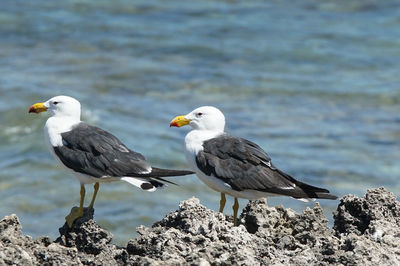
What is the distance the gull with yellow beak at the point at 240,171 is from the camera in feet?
22.8

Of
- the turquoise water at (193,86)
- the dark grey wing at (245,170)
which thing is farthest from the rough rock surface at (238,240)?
the turquoise water at (193,86)

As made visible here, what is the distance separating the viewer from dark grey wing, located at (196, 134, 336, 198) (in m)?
6.94

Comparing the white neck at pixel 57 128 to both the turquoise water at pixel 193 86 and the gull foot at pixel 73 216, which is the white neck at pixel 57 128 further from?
the turquoise water at pixel 193 86

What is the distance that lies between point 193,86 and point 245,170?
9.03 meters

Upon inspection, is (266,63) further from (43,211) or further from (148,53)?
(43,211)

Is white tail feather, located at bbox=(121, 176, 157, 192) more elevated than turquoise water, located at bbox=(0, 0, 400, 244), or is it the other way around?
white tail feather, located at bbox=(121, 176, 157, 192)

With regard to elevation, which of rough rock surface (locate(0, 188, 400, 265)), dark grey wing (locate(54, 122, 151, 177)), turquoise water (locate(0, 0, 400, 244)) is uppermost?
dark grey wing (locate(54, 122, 151, 177))

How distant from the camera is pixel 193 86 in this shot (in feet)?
52.3

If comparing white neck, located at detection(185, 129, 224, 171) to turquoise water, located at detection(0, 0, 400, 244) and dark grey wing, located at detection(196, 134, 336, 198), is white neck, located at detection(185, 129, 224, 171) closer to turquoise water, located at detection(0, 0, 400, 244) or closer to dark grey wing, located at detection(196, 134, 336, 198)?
dark grey wing, located at detection(196, 134, 336, 198)

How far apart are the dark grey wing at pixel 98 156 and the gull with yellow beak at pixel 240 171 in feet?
1.62

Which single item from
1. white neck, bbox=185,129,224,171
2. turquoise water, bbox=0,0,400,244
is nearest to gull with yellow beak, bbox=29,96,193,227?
white neck, bbox=185,129,224,171

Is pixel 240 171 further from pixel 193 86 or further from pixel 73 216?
pixel 193 86

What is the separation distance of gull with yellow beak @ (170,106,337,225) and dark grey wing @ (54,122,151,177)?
0.49 metres

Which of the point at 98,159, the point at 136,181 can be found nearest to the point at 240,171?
the point at 136,181
